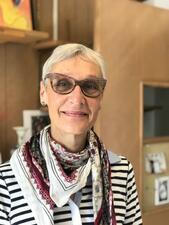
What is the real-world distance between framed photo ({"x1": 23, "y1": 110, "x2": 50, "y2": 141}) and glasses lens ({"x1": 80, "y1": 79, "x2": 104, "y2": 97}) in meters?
0.89

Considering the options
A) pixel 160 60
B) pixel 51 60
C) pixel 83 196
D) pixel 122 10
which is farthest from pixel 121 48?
pixel 83 196

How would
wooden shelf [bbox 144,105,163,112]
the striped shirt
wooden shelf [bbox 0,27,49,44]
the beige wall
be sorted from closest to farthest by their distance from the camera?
1. the striped shirt
2. wooden shelf [bbox 0,27,49,44]
3. the beige wall
4. wooden shelf [bbox 144,105,163,112]

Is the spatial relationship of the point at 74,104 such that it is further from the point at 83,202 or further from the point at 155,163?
the point at 155,163

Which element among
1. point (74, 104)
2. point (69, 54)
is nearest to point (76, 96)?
point (74, 104)

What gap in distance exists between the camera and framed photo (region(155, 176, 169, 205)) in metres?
2.15

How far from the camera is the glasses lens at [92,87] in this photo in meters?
1.05

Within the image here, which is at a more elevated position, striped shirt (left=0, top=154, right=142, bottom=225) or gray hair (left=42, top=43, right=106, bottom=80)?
gray hair (left=42, top=43, right=106, bottom=80)

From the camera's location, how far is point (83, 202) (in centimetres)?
108

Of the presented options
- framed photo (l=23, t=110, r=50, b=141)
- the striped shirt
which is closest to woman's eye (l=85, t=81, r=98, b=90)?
the striped shirt

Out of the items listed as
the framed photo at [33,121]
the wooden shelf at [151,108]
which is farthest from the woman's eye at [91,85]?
the wooden shelf at [151,108]

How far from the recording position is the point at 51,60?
1071 mm

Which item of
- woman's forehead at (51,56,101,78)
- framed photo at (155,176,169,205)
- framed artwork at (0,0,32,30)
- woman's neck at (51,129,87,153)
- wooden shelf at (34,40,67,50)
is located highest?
framed artwork at (0,0,32,30)

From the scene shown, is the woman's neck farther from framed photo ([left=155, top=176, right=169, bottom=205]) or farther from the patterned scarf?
framed photo ([left=155, top=176, right=169, bottom=205])

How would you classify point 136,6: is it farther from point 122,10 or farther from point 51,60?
point 51,60
